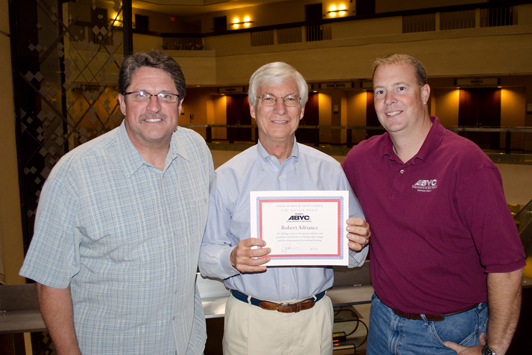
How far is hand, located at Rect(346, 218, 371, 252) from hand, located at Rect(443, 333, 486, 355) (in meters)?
0.63

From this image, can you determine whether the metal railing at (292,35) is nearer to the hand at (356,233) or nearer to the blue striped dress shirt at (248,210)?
the blue striped dress shirt at (248,210)

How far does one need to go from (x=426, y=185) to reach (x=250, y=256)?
905mm

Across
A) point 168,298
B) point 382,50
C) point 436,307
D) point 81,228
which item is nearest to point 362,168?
point 436,307

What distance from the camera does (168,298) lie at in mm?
1828

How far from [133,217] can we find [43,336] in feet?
8.14

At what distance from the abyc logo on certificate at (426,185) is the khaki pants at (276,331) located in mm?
773

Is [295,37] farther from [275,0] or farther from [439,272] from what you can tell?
[439,272]

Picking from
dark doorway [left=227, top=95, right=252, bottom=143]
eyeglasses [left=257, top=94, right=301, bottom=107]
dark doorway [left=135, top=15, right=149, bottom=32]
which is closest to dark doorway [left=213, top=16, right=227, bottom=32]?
dark doorway [left=135, top=15, right=149, bottom=32]

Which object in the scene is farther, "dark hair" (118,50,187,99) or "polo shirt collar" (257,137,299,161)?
"polo shirt collar" (257,137,299,161)

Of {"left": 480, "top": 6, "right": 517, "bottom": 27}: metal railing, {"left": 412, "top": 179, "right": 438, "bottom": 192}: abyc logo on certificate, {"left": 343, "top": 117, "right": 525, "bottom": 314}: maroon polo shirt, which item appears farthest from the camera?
{"left": 480, "top": 6, "right": 517, "bottom": 27}: metal railing

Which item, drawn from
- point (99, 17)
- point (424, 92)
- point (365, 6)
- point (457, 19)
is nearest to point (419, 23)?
point (457, 19)

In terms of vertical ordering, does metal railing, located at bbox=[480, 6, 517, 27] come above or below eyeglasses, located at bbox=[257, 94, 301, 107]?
above

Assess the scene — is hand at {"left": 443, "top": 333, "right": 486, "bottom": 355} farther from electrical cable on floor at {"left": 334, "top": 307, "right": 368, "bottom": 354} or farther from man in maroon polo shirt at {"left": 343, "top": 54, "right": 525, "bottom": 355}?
electrical cable on floor at {"left": 334, "top": 307, "right": 368, "bottom": 354}

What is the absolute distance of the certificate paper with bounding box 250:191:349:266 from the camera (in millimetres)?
1824
